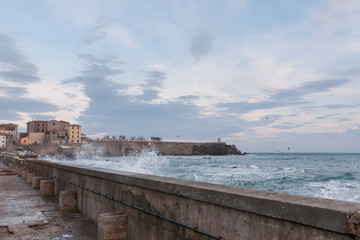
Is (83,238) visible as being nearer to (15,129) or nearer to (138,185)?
(138,185)

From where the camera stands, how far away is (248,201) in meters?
3.25

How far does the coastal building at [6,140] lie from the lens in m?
124

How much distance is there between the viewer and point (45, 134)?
126062 mm

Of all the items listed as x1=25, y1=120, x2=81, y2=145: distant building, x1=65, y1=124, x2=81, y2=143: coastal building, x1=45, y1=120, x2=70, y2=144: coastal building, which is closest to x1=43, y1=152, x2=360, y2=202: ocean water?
x1=45, y1=120, x2=70, y2=144: coastal building

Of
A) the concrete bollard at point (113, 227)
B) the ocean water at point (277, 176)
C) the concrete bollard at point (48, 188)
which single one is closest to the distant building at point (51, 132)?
the ocean water at point (277, 176)

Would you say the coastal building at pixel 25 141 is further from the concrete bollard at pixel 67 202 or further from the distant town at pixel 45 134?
the concrete bollard at pixel 67 202

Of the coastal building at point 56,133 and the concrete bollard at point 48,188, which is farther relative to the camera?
the coastal building at point 56,133

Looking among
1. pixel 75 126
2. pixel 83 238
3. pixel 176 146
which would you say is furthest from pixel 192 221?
pixel 176 146

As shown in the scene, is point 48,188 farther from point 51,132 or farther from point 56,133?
point 56,133

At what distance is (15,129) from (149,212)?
15587 cm

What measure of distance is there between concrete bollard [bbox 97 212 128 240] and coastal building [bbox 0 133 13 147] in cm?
13639

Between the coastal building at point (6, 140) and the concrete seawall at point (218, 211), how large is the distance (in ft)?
446

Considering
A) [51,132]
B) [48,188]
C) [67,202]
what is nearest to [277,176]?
[48,188]

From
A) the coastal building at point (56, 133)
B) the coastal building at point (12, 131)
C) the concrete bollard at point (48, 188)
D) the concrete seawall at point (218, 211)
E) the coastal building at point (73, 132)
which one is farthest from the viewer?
the coastal building at point (12, 131)
